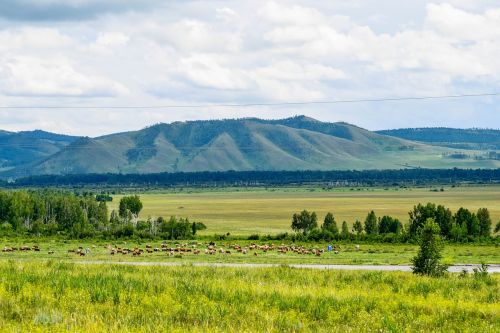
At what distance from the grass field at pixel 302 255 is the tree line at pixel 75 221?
457 inches

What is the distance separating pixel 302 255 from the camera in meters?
66.6

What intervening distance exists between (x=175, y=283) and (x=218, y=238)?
67291mm

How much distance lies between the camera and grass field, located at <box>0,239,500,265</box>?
187ft

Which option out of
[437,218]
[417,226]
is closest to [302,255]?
[417,226]

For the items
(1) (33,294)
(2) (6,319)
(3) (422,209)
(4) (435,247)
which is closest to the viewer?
(2) (6,319)

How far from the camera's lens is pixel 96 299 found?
67.3 feet

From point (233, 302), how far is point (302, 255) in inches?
1828

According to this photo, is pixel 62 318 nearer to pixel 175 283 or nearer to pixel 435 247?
→ pixel 175 283

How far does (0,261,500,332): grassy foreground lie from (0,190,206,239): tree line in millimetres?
69958

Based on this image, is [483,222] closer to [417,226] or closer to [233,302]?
[417,226]

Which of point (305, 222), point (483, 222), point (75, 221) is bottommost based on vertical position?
point (75, 221)

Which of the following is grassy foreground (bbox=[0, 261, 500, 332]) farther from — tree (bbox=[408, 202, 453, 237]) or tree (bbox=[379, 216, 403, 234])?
tree (bbox=[379, 216, 403, 234])

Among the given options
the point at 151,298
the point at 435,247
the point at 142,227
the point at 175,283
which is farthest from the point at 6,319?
the point at 142,227

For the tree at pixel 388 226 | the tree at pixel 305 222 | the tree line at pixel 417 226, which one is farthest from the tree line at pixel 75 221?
the tree at pixel 388 226
